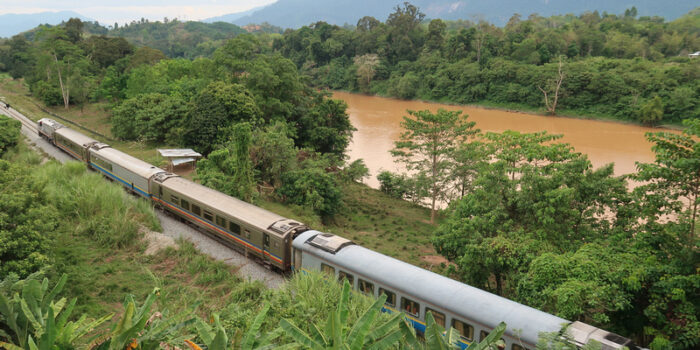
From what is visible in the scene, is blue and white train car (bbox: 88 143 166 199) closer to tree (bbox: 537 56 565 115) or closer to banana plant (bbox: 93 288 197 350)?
banana plant (bbox: 93 288 197 350)

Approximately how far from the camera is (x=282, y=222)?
1487cm

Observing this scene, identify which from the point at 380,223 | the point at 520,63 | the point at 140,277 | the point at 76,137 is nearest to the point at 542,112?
the point at 520,63

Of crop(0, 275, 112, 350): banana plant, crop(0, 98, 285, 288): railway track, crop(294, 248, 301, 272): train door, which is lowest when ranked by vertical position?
crop(0, 98, 285, 288): railway track

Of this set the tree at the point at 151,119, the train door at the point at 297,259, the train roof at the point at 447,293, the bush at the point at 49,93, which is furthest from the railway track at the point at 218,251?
the bush at the point at 49,93

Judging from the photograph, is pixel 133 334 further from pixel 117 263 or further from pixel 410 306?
pixel 117 263

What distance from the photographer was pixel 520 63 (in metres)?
58.3

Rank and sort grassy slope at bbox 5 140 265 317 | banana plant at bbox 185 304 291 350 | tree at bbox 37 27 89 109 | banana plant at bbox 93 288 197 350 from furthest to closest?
1. tree at bbox 37 27 89 109
2. grassy slope at bbox 5 140 265 317
3. banana plant at bbox 93 288 197 350
4. banana plant at bbox 185 304 291 350

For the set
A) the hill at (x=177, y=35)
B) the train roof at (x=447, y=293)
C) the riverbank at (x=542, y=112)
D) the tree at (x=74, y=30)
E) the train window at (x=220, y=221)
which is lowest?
the train window at (x=220, y=221)

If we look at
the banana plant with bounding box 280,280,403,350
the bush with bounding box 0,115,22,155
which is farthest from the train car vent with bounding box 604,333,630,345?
the bush with bounding box 0,115,22,155

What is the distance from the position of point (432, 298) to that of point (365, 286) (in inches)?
77.9

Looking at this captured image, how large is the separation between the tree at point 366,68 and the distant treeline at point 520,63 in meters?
0.15

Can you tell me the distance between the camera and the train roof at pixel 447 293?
9.27m

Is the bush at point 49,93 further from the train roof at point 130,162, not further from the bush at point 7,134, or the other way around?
the train roof at point 130,162

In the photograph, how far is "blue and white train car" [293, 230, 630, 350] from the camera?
30.0ft
